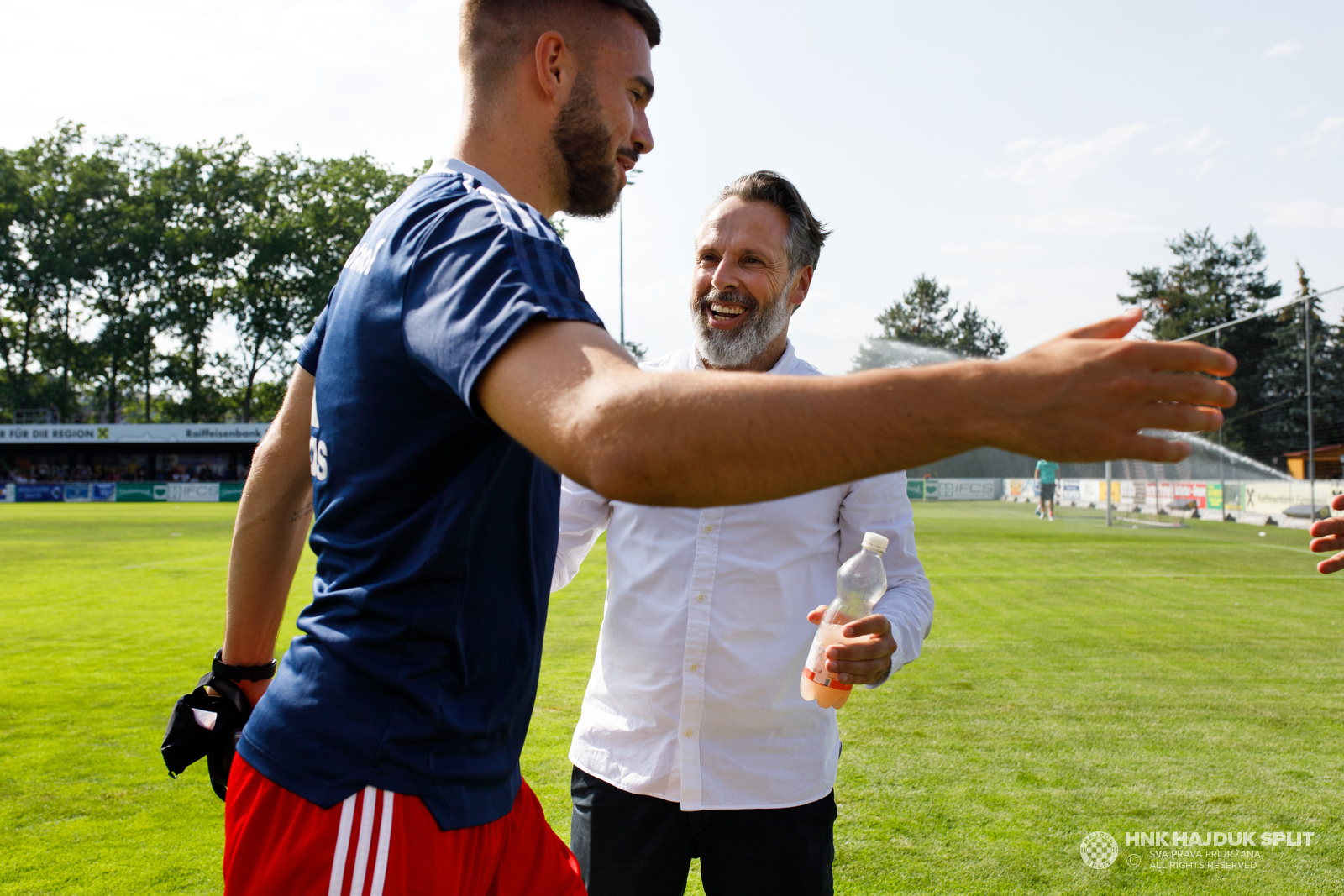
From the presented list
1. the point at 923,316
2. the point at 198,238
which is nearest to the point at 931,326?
the point at 923,316

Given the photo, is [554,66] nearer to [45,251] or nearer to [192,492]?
[192,492]

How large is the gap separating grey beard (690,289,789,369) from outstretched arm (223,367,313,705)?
1.55 metres

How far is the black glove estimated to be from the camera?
6.86ft

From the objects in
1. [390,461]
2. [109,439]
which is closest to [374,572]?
[390,461]

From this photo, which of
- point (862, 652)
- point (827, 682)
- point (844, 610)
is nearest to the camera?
point (862, 652)

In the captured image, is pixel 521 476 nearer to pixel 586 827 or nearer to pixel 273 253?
pixel 586 827

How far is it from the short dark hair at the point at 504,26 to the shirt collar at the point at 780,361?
1563 millimetres

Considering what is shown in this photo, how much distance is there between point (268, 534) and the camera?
201 centimetres

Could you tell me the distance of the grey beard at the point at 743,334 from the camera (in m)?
3.15

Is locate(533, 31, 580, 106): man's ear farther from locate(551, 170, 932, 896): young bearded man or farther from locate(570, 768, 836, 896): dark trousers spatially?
locate(570, 768, 836, 896): dark trousers

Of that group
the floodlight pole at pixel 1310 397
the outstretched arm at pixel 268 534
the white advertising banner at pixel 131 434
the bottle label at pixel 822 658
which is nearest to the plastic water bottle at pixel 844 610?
the bottle label at pixel 822 658

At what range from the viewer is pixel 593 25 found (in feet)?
5.35

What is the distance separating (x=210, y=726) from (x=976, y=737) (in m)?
5.16

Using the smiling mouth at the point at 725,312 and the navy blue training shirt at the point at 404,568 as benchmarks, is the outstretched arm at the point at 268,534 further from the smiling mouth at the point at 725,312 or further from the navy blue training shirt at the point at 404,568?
the smiling mouth at the point at 725,312
